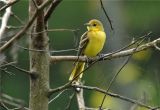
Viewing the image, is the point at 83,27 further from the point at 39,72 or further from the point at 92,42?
the point at 39,72

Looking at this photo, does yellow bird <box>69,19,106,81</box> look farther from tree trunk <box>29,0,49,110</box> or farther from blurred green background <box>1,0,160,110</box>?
Result: blurred green background <box>1,0,160,110</box>

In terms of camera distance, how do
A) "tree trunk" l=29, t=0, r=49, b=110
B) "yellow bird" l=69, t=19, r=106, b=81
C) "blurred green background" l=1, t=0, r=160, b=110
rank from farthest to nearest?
"blurred green background" l=1, t=0, r=160, b=110, "yellow bird" l=69, t=19, r=106, b=81, "tree trunk" l=29, t=0, r=49, b=110

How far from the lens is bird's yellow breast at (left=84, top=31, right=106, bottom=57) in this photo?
828cm

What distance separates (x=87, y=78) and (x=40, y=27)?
39.3 feet

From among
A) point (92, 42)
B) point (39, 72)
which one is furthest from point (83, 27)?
point (39, 72)

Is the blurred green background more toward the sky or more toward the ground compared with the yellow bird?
more toward the ground

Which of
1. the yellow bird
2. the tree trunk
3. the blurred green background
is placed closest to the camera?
the tree trunk

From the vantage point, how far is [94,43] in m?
8.46

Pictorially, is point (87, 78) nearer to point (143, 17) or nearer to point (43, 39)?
point (143, 17)

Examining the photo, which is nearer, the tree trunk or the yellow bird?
the tree trunk

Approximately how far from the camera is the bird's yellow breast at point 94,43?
27.2ft

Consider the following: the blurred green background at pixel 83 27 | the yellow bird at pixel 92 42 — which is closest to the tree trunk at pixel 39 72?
the yellow bird at pixel 92 42

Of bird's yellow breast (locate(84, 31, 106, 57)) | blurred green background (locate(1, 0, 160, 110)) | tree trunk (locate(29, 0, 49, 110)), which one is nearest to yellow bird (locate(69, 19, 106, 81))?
bird's yellow breast (locate(84, 31, 106, 57))

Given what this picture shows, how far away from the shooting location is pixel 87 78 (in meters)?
17.9
